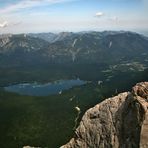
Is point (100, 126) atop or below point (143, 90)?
below

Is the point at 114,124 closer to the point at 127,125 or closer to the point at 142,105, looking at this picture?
the point at 127,125

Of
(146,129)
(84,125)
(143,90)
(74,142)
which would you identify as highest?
(143,90)

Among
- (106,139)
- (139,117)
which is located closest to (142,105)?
(139,117)

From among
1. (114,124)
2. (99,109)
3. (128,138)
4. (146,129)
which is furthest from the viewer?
(99,109)

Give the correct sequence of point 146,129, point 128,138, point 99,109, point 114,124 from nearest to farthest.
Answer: point 146,129
point 128,138
point 114,124
point 99,109

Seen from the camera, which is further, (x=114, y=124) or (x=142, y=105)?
(x=114, y=124)

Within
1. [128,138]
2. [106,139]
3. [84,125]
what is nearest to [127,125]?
[128,138]
